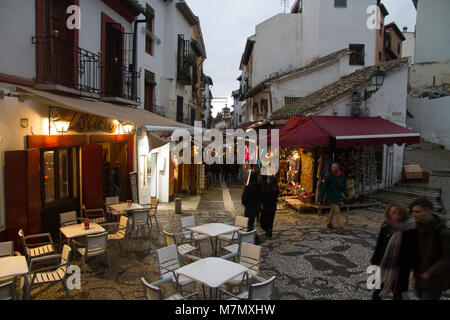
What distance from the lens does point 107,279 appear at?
586 centimetres

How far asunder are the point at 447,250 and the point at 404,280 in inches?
26.9

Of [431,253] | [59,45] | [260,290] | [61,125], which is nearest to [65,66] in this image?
[59,45]

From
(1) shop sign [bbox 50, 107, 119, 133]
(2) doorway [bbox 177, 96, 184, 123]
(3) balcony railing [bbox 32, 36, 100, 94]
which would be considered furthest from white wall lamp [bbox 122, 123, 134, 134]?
(2) doorway [bbox 177, 96, 184, 123]

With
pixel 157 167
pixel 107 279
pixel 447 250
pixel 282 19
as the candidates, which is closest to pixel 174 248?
pixel 107 279

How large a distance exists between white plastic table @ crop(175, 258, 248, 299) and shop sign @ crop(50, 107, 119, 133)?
5549mm

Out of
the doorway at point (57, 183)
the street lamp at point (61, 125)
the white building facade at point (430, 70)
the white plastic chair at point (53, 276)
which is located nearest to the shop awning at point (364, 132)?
the street lamp at point (61, 125)

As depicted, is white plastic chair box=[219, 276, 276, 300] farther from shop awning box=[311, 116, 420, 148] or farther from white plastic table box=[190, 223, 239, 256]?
shop awning box=[311, 116, 420, 148]

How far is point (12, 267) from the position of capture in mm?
4578

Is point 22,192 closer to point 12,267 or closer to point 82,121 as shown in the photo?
point 12,267

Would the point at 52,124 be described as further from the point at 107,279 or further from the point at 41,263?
the point at 107,279

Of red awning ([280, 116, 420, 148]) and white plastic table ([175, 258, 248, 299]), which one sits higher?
red awning ([280, 116, 420, 148])

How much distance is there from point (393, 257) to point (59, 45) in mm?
9338

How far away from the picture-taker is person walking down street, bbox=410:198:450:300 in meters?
3.62

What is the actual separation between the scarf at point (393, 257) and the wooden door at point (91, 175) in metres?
8.16
